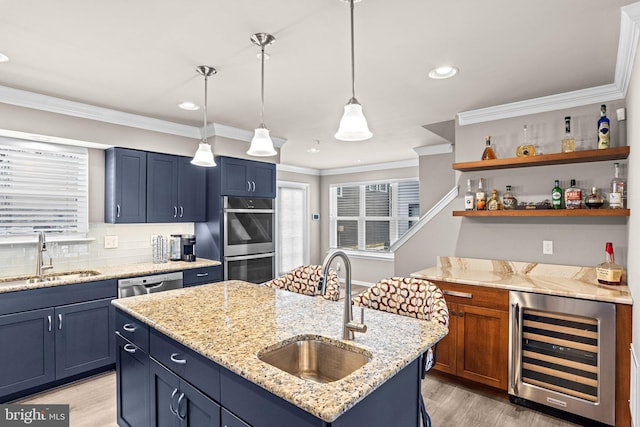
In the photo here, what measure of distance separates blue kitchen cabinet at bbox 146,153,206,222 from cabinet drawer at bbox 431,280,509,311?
2.71m

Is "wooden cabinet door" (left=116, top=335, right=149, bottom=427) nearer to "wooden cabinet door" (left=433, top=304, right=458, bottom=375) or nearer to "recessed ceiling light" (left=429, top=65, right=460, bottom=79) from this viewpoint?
"wooden cabinet door" (left=433, top=304, right=458, bottom=375)

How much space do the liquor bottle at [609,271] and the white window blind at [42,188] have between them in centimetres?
454

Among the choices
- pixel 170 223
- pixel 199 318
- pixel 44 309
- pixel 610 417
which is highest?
pixel 170 223

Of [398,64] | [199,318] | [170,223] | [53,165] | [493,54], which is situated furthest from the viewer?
[170,223]

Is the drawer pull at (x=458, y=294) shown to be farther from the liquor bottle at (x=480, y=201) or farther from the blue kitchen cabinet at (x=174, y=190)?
the blue kitchen cabinet at (x=174, y=190)

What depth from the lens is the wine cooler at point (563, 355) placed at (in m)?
2.27

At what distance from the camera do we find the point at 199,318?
177 cm

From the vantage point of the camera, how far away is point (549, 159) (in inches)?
110

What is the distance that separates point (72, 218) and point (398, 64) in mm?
3320

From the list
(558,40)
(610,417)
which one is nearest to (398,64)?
(558,40)

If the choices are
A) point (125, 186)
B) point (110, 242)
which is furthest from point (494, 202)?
point (110, 242)

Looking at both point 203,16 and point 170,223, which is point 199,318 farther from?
point 170,223

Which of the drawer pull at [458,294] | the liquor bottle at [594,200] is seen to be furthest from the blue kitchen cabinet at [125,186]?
the liquor bottle at [594,200]

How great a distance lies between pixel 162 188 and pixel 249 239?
1120mm
